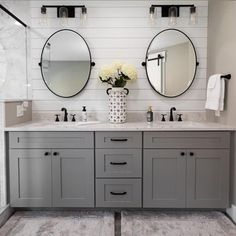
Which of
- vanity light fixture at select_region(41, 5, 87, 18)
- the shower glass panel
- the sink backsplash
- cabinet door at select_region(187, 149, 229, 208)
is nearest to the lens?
cabinet door at select_region(187, 149, 229, 208)

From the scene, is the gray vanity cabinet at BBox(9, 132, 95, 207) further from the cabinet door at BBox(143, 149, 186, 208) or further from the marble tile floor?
the cabinet door at BBox(143, 149, 186, 208)

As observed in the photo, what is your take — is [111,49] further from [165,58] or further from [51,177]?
[51,177]

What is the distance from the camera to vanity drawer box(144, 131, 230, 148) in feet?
8.25

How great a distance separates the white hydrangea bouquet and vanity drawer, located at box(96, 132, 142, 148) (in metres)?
0.62

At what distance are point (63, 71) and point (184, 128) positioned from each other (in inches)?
60.6

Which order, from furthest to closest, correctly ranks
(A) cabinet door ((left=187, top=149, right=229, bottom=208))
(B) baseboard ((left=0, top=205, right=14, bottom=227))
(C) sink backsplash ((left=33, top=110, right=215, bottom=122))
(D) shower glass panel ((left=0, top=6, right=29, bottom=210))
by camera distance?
(C) sink backsplash ((left=33, top=110, right=215, bottom=122))
(D) shower glass panel ((left=0, top=6, right=29, bottom=210))
(A) cabinet door ((left=187, top=149, right=229, bottom=208))
(B) baseboard ((left=0, top=205, right=14, bottom=227))

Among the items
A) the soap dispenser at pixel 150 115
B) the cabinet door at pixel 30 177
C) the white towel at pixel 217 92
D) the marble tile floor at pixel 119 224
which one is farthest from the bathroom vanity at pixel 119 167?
the soap dispenser at pixel 150 115

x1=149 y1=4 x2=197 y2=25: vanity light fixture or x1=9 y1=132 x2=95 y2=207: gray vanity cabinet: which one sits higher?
x1=149 y1=4 x2=197 y2=25: vanity light fixture

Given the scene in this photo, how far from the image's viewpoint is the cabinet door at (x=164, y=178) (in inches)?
99.9

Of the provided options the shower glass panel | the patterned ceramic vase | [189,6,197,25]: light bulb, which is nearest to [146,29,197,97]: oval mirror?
→ [189,6,197,25]: light bulb

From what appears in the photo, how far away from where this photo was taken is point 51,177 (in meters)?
2.56

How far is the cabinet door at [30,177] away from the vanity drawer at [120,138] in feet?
1.71

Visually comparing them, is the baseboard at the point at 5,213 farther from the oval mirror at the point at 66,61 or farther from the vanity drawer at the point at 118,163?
the oval mirror at the point at 66,61

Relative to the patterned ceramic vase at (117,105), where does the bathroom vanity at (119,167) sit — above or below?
below
